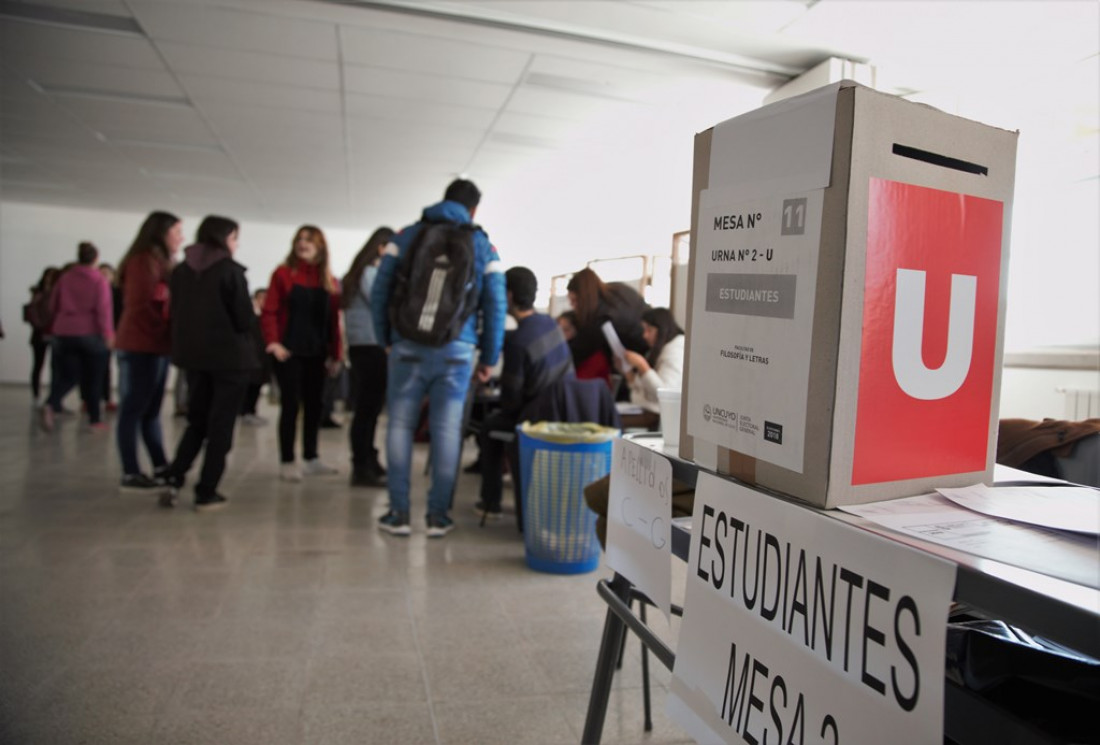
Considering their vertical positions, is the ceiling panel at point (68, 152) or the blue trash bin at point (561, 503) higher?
the ceiling panel at point (68, 152)

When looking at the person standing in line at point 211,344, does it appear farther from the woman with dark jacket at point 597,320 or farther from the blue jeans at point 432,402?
the woman with dark jacket at point 597,320

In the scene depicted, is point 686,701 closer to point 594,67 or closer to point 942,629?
point 942,629

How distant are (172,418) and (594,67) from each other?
5.03 m

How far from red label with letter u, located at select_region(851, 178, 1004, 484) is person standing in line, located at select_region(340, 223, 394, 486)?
359 cm

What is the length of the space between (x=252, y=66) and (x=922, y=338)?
4441 millimetres

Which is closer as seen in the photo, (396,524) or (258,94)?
(396,524)

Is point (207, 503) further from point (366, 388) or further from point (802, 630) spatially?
point (802, 630)

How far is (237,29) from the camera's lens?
3.69 m

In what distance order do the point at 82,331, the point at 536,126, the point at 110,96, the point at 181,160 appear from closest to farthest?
the point at 110,96, the point at 536,126, the point at 82,331, the point at 181,160

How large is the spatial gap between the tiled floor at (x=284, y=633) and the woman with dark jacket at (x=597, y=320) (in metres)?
0.95

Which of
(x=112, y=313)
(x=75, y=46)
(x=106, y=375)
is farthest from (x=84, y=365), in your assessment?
(x=75, y=46)

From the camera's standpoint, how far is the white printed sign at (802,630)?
504 millimetres

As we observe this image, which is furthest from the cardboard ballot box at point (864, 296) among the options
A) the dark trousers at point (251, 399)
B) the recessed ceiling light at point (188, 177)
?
the recessed ceiling light at point (188, 177)

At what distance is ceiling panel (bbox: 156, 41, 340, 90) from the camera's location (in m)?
4.02
